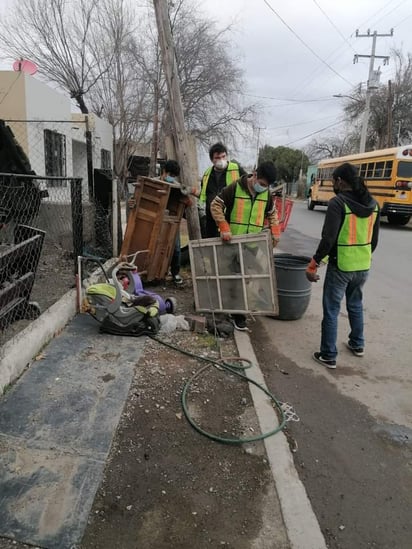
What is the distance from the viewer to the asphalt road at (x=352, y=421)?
2.36m

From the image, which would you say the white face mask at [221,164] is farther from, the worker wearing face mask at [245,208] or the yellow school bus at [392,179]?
the yellow school bus at [392,179]

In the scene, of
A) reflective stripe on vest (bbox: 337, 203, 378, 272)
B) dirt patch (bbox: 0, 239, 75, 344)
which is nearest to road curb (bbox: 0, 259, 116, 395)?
dirt patch (bbox: 0, 239, 75, 344)

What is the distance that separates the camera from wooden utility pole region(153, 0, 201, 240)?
5.81 meters

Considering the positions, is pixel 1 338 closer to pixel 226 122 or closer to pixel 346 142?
pixel 226 122

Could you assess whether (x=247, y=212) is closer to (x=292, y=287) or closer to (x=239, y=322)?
(x=292, y=287)

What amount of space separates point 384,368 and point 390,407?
30.3 inches

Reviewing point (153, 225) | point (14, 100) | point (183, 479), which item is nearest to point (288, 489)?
point (183, 479)

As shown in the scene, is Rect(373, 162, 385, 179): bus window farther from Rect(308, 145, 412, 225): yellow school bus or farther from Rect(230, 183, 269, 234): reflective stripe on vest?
Rect(230, 183, 269, 234): reflective stripe on vest

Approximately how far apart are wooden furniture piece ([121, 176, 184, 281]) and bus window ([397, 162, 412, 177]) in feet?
42.0

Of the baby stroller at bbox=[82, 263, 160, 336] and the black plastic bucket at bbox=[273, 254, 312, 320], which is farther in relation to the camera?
the black plastic bucket at bbox=[273, 254, 312, 320]

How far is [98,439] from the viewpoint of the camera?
2701 mm

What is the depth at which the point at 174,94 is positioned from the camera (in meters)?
5.96

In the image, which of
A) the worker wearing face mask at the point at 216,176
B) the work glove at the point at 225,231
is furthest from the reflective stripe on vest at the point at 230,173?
the work glove at the point at 225,231

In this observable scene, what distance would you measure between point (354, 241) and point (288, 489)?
Answer: 2.34m
